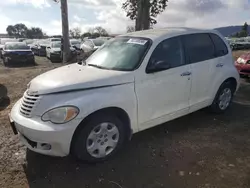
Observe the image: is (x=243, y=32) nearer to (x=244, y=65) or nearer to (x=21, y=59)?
(x=21, y=59)

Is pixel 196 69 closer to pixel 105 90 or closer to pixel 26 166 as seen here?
pixel 105 90

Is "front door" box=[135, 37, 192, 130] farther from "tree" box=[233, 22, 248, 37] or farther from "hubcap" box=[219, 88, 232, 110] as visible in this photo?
"tree" box=[233, 22, 248, 37]

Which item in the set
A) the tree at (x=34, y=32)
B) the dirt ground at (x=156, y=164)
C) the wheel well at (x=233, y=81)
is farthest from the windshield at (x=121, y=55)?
the tree at (x=34, y=32)

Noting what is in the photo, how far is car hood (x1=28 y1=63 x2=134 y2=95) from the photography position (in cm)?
344

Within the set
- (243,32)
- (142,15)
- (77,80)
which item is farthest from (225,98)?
(243,32)

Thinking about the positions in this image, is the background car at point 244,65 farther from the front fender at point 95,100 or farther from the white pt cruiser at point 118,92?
the front fender at point 95,100

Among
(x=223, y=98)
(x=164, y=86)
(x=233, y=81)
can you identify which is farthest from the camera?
(x=233, y=81)

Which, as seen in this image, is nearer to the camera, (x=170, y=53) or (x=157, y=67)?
(x=157, y=67)

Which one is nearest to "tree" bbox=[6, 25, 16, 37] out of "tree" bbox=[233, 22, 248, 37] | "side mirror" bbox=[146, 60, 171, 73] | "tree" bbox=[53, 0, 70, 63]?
"tree" bbox=[233, 22, 248, 37]

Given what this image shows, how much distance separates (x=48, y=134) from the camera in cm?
319

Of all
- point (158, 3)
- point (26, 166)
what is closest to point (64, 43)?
point (158, 3)

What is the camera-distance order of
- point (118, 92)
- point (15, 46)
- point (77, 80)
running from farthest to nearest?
1. point (15, 46)
2. point (118, 92)
3. point (77, 80)

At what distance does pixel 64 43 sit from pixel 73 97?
13.1 metres

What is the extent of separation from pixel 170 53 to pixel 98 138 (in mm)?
1861
